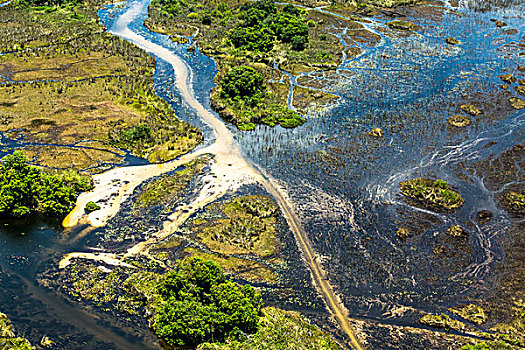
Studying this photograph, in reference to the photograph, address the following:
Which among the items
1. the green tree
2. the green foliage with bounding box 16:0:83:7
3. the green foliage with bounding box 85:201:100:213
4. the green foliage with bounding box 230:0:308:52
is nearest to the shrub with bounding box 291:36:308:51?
the green foliage with bounding box 230:0:308:52

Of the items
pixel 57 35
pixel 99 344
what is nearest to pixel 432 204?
pixel 99 344

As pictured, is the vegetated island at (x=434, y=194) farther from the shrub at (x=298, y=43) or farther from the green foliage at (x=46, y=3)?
the green foliage at (x=46, y=3)

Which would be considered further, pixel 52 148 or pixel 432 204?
pixel 52 148

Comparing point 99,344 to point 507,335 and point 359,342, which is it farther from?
point 507,335

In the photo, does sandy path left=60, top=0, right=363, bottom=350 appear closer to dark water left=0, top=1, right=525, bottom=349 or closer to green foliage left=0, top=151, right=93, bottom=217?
dark water left=0, top=1, right=525, bottom=349

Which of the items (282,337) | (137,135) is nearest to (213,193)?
(137,135)

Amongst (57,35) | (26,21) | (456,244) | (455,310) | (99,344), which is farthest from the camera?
(26,21)
